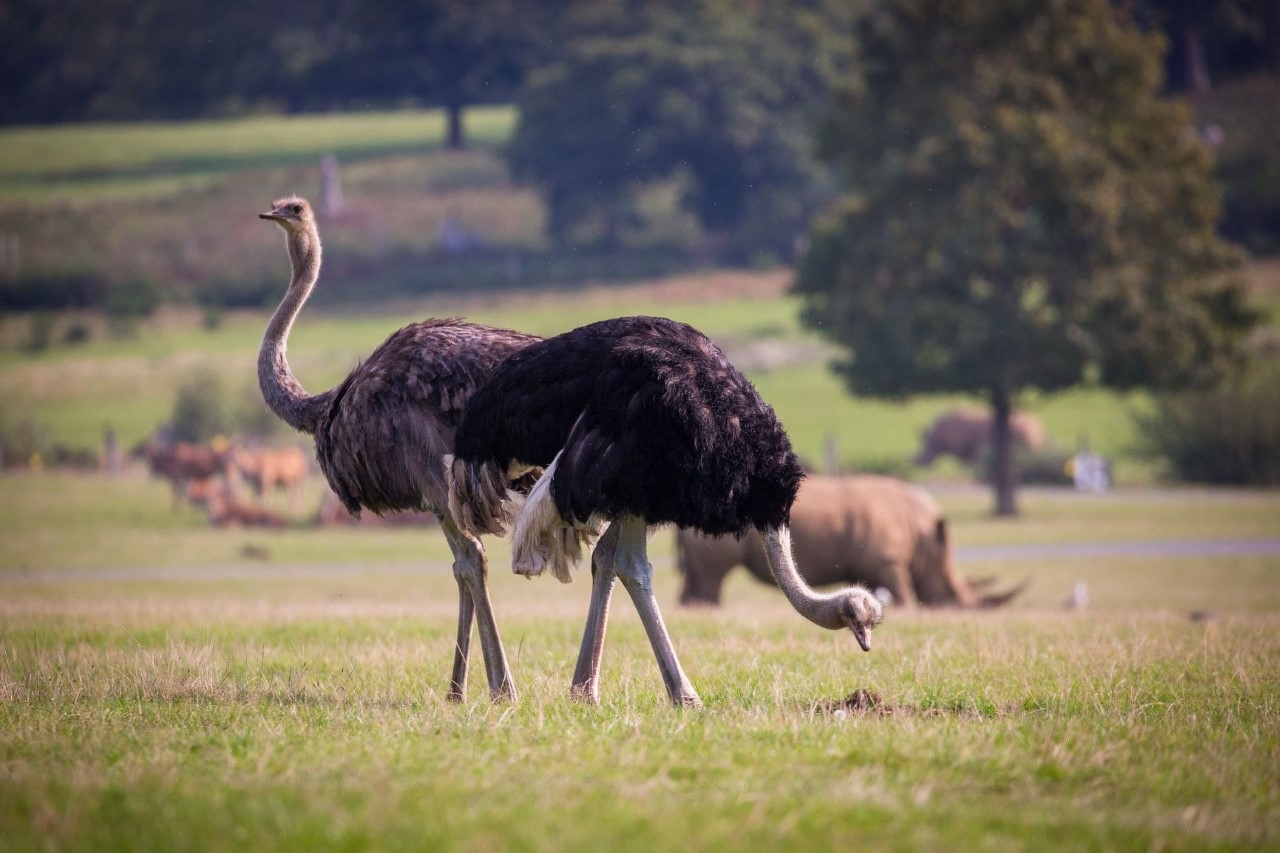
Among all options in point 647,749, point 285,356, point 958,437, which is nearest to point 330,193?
point 958,437

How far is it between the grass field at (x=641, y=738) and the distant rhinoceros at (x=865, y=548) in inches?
150

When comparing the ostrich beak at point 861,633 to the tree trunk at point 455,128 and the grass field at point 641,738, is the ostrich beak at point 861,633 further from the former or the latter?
the tree trunk at point 455,128

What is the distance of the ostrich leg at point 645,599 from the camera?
28.3 ft

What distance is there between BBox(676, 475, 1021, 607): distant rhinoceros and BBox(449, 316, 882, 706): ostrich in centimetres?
1028

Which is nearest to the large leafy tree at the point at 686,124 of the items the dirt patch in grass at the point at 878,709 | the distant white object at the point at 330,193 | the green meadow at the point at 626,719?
the distant white object at the point at 330,193

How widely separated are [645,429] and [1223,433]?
126 ft

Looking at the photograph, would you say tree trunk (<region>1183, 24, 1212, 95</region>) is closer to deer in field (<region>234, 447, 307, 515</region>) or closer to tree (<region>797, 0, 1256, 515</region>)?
tree (<region>797, 0, 1256, 515</region>)

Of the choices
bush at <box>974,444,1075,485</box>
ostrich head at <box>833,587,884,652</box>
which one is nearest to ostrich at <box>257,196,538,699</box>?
ostrich head at <box>833,587,884,652</box>

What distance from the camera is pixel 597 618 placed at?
9016 millimetres

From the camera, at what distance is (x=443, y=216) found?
83.8 metres

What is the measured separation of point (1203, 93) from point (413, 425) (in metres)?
84.9

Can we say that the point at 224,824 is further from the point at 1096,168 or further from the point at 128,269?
the point at 128,269

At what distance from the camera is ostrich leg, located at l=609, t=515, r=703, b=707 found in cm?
862

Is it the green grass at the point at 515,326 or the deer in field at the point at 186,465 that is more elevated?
the green grass at the point at 515,326
